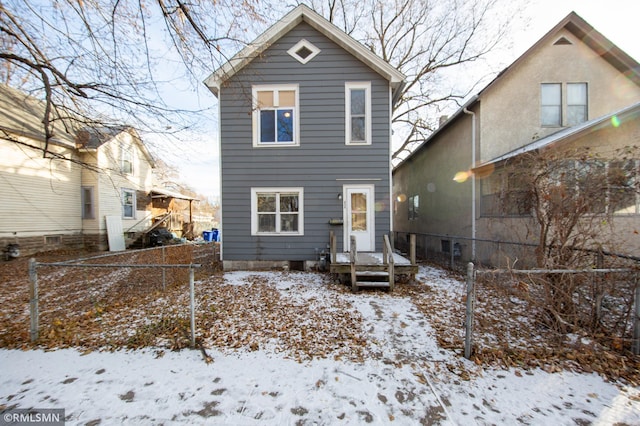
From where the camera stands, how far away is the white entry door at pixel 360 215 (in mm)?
8117

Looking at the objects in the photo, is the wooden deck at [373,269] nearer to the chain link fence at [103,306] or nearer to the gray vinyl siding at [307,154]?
the gray vinyl siding at [307,154]

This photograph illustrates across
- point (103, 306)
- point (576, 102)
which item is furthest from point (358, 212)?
point (576, 102)

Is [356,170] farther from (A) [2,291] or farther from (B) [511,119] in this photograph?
(A) [2,291]

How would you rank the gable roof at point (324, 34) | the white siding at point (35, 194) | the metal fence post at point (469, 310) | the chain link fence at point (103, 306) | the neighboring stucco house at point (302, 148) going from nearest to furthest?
1. the metal fence post at point (469, 310)
2. the chain link fence at point (103, 306)
3. the gable roof at point (324, 34)
4. the neighboring stucco house at point (302, 148)
5. the white siding at point (35, 194)

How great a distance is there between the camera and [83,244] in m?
13.0

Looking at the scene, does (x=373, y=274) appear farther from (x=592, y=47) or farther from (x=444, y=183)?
(x=592, y=47)

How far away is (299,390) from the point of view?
2.72 m

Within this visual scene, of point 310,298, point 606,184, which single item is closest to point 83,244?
point 310,298

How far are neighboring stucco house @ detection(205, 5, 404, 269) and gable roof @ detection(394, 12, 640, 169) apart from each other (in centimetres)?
366

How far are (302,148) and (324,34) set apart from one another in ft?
12.0

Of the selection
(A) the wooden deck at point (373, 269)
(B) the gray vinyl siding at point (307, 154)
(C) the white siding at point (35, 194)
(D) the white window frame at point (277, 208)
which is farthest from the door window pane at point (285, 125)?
(C) the white siding at point (35, 194)

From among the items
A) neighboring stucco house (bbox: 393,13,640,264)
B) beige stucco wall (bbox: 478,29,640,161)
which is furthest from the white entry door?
beige stucco wall (bbox: 478,29,640,161)

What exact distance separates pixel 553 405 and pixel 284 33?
33.0 feet

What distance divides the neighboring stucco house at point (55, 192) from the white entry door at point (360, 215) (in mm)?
7682
